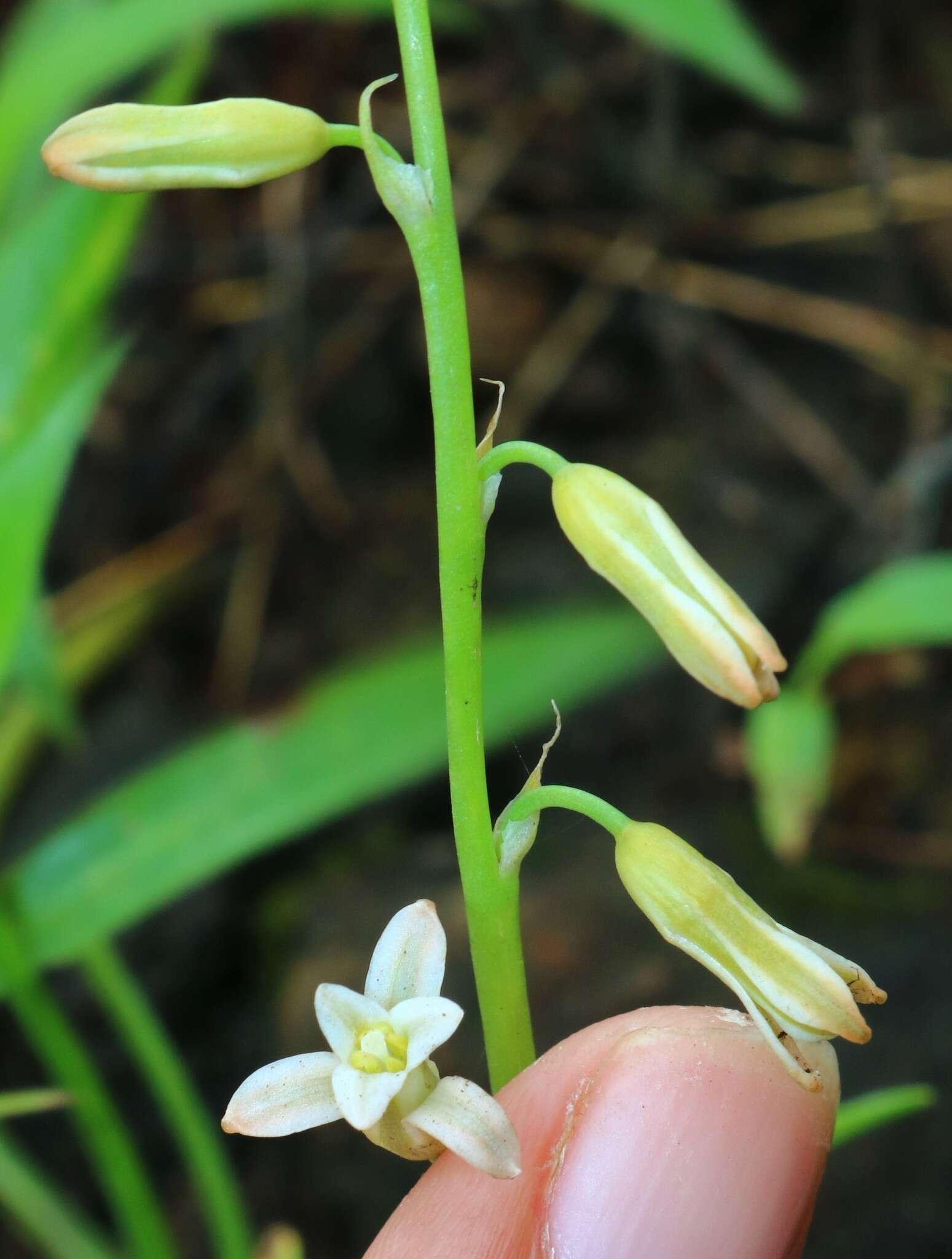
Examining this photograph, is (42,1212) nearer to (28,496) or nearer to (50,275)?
(28,496)

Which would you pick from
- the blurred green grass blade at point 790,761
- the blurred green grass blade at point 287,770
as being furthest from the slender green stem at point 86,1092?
the blurred green grass blade at point 790,761

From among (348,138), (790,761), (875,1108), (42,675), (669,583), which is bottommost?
(790,761)

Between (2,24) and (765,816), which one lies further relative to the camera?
(2,24)

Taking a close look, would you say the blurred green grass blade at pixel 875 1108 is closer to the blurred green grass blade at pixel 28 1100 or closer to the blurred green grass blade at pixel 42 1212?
the blurred green grass blade at pixel 28 1100

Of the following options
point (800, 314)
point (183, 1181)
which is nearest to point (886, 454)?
point (800, 314)

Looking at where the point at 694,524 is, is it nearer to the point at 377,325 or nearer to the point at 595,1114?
the point at 377,325

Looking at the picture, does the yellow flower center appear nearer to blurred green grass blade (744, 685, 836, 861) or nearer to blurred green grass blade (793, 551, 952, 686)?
blurred green grass blade (744, 685, 836, 861)

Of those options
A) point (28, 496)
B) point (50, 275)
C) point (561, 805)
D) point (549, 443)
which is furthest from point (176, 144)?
point (549, 443)
